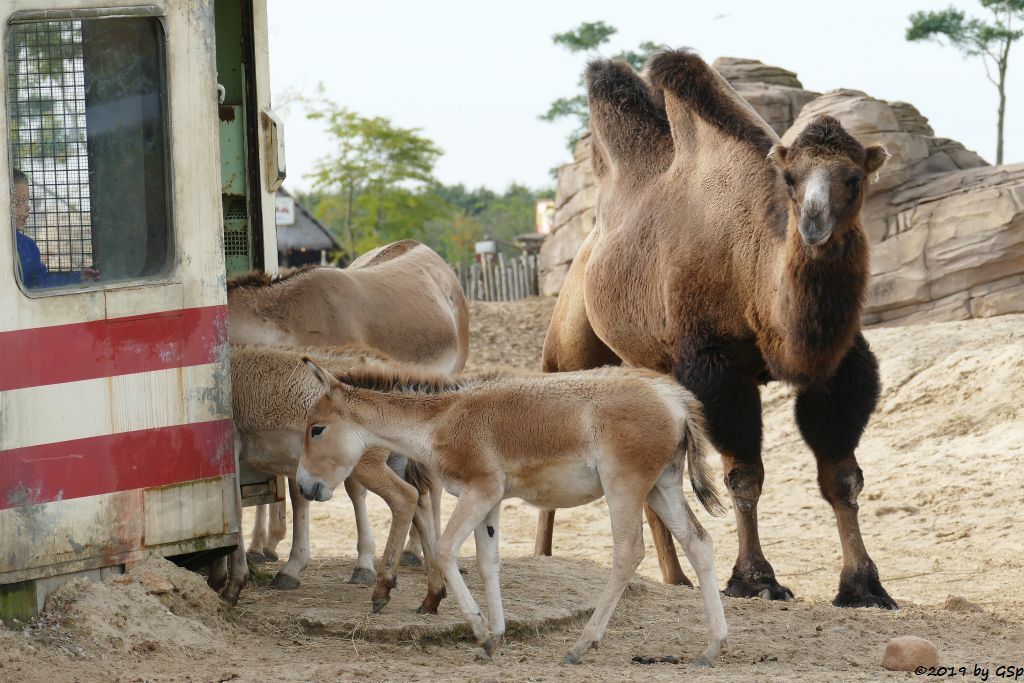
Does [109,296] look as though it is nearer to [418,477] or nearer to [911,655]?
[418,477]

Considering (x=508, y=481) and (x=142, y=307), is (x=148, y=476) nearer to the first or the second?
(x=142, y=307)

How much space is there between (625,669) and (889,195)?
1414 cm

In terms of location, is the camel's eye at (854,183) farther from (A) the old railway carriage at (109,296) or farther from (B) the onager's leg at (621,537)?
(A) the old railway carriage at (109,296)

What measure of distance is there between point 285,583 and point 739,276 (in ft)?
11.0

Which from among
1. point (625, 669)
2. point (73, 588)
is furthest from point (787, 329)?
point (73, 588)

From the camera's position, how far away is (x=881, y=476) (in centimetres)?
1184

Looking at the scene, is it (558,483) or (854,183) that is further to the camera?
(854,183)

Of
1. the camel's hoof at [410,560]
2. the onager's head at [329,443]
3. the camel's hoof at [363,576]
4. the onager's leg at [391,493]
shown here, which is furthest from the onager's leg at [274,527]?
the onager's head at [329,443]

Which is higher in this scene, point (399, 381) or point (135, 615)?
point (399, 381)

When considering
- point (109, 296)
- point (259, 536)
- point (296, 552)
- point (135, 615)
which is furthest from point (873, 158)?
point (259, 536)

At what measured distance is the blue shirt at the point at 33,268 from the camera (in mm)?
5516

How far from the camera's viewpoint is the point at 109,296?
5.71m

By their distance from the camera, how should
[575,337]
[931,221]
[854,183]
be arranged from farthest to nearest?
[931,221] < [575,337] < [854,183]

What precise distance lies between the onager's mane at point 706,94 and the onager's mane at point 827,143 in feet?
3.74
